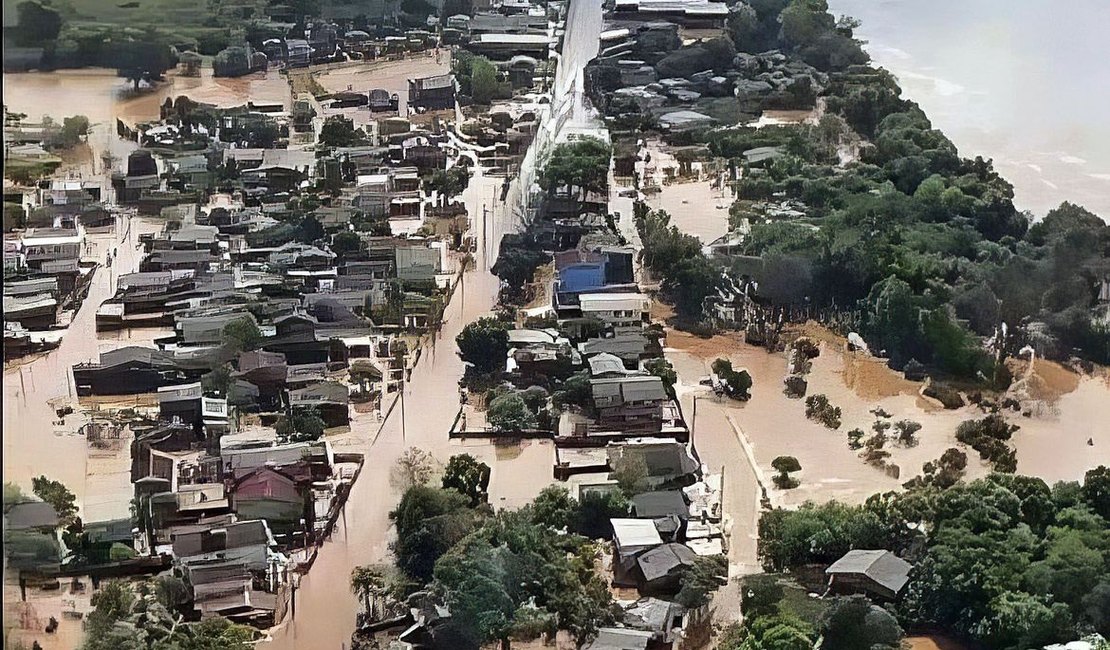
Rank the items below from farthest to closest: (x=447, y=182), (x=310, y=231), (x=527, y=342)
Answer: (x=447, y=182) < (x=310, y=231) < (x=527, y=342)

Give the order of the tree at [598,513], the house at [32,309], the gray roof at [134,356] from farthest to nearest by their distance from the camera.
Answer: the house at [32,309]
the gray roof at [134,356]
the tree at [598,513]

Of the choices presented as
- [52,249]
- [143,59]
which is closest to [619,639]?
[52,249]

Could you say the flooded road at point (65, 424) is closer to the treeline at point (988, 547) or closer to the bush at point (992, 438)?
the treeline at point (988, 547)

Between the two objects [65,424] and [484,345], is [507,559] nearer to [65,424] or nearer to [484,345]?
[484,345]

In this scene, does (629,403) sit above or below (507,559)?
above

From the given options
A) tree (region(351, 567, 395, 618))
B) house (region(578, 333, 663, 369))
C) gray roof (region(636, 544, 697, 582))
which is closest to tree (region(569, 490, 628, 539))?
gray roof (region(636, 544, 697, 582))

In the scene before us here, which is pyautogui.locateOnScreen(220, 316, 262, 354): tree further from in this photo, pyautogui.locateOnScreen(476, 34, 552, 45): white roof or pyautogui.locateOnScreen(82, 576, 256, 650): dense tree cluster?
pyautogui.locateOnScreen(476, 34, 552, 45): white roof

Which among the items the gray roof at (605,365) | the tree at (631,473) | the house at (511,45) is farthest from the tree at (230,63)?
the tree at (631,473)
